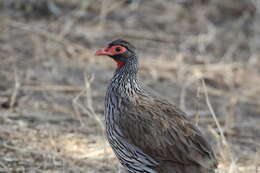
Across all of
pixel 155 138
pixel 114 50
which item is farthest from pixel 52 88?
pixel 155 138

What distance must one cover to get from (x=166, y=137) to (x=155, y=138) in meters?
0.08

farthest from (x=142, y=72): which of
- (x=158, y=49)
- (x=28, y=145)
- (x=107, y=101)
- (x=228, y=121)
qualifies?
(x=107, y=101)

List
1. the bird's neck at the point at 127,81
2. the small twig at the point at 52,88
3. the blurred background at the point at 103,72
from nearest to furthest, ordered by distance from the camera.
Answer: the bird's neck at the point at 127,81 < the blurred background at the point at 103,72 < the small twig at the point at 52,88

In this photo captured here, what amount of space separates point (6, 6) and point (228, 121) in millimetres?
4039

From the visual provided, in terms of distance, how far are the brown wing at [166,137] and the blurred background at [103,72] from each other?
1.68ft

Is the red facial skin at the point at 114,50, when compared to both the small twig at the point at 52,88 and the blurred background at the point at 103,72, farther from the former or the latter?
the small twig at the point at 52,88

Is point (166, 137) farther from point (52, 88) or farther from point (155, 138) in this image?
point (52, 88)

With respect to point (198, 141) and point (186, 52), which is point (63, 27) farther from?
point (198, 141)

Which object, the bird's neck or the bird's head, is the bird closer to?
the bird's neck

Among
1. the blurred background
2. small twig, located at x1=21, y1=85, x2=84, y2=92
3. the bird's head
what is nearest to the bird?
the bird's head

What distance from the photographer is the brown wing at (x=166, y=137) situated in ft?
15.1

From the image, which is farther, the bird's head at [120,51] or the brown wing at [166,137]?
the bird's head at [120,51]

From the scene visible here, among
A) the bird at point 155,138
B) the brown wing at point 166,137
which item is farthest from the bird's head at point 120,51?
the brown wing at point 166,137

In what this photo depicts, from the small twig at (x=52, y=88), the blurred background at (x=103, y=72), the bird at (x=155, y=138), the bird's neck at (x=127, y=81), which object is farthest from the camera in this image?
the small twig at (x=52, y=88)
